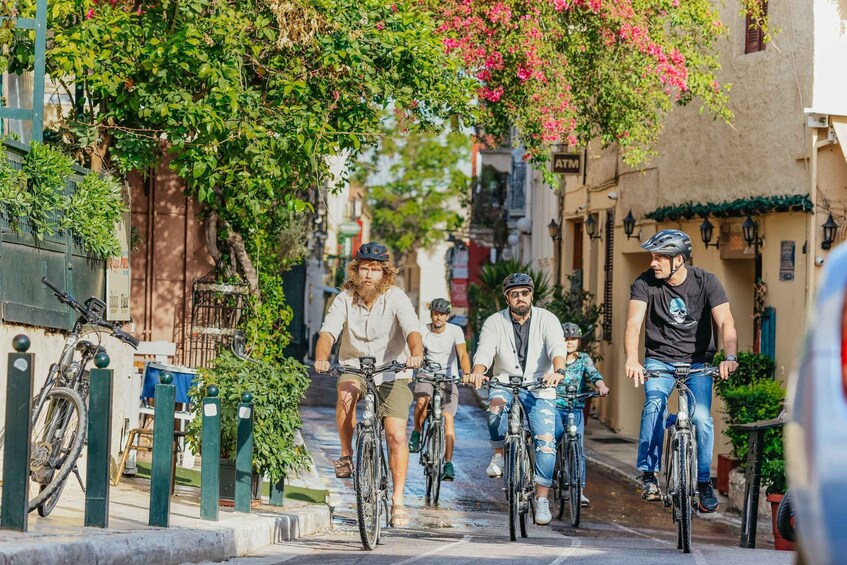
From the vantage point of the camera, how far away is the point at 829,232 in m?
16.3

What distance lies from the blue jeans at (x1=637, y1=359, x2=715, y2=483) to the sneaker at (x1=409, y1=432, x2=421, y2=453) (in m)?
5.55

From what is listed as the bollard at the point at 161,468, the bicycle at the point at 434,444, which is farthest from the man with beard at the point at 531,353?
the bollard at the point at 161,468

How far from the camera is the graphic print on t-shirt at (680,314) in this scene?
996 centimetres

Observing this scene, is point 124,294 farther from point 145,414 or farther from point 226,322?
point 226,322

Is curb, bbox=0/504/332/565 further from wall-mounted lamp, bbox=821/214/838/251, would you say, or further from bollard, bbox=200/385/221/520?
wall-mounted lamp, bbox=821/214/838/251

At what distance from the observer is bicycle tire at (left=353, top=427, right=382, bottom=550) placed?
9250mm

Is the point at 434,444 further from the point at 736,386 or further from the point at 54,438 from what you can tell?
the point at 54,438

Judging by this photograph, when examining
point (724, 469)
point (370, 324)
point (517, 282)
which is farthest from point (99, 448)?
point (724, 469)

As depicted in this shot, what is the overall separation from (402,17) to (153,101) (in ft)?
7.96

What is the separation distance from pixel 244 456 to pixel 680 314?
332 centimetres

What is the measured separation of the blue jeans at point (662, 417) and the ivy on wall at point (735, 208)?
7522 mm

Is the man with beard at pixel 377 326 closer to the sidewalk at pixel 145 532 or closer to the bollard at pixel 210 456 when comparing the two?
the sidewalk at pixel 145 532

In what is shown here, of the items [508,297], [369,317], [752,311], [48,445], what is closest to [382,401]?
[369,317]

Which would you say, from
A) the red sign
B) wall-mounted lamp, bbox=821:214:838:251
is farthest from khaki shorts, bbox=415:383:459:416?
the red sign
